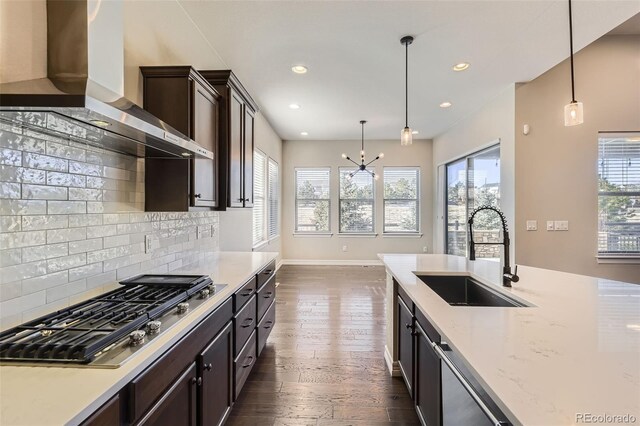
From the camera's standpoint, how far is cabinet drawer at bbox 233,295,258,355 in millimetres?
1936

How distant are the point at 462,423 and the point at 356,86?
12.5 ft

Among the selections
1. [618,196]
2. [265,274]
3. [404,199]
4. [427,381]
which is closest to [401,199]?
[404,199]

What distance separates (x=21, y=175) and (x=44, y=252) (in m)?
0.34

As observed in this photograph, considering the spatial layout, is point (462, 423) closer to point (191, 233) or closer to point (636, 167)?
point (191, 233)

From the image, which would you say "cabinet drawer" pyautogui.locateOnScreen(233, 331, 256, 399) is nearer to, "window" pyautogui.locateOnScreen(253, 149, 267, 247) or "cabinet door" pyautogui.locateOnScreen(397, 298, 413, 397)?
"cabinet door" pyautogui.locateOnScreen(397, 298, 413, 397)

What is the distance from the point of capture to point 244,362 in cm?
212

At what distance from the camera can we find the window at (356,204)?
7246 mm

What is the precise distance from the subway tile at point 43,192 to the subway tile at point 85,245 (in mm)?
232

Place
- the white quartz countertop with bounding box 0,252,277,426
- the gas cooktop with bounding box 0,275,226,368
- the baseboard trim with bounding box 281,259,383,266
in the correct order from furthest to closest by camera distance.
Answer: the baseboard trim with bounding box 281,259,383,266
the gas cooktop with bounding box 0,275,226,368
the white quartz countertop with bounding box 0,252,277,426

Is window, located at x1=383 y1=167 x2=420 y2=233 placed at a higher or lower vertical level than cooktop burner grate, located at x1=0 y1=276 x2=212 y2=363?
higher

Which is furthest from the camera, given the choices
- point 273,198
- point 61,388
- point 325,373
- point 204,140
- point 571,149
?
point 273,198

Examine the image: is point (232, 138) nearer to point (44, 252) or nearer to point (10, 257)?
point (44, 252)

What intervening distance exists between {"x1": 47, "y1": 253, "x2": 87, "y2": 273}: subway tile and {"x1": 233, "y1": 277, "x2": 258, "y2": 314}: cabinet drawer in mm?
811

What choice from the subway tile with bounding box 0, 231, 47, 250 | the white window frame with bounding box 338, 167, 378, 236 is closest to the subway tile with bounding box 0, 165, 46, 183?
the subway tile with bounding box 0, 231, 47, 250
